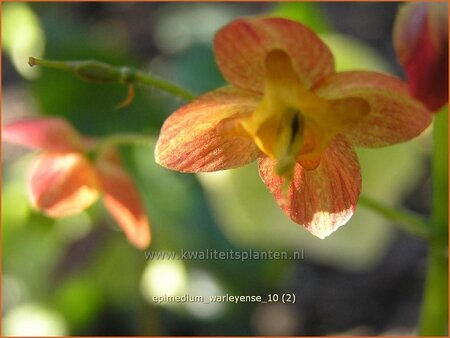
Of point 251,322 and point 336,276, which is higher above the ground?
point 336,276

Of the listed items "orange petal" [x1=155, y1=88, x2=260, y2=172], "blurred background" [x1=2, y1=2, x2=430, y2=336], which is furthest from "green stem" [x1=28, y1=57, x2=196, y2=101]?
"blurred background" [x1=2, y1=2, x2=430, y2=336]

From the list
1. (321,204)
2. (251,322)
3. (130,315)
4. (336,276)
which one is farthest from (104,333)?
(321,204)

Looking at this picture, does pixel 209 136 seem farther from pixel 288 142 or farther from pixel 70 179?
pixel 70 179

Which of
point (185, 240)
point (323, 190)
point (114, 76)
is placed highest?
point (185, 240)

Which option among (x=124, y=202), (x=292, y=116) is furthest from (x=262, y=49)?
(x=124, y=202)

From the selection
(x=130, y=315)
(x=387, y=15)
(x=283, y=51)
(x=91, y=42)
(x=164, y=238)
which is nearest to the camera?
(x=283, y=51)

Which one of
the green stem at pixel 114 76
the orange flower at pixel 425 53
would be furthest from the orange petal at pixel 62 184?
the orange flower at pixel 425 53

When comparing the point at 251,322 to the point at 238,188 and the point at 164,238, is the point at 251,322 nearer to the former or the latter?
the point at 164,238
